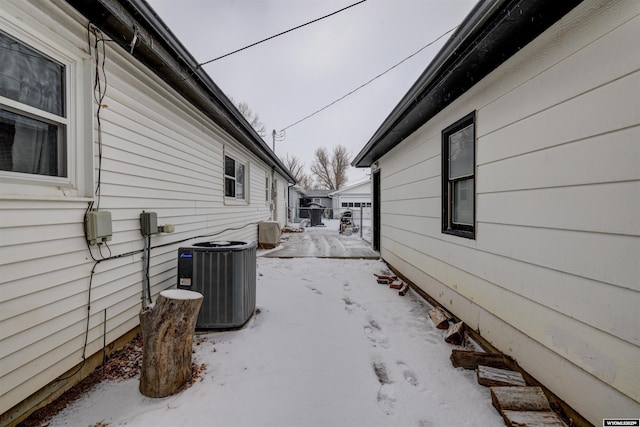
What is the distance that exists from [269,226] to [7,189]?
6.53m

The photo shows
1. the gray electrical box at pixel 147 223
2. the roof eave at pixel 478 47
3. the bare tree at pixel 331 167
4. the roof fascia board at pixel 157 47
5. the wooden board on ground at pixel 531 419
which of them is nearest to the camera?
the wooden board on ground at pixel 531 419

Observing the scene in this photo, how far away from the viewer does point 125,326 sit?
2.54 m

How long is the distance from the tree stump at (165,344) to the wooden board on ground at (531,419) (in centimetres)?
211

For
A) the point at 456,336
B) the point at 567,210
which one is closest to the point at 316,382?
the point at 456,336

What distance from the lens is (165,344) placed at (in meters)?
1.83

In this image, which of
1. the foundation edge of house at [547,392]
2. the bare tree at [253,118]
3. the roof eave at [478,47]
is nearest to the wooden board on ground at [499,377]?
the foundation edge of house at [547,392]

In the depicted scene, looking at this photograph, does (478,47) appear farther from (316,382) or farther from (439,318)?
(316,382)

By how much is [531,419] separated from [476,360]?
622mm

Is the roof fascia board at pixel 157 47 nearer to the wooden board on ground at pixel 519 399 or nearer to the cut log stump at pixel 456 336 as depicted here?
the wooden board on ground at pixel 519 399

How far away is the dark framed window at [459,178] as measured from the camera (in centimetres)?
294

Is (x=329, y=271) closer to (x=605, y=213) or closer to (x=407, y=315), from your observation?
(x=407, y=315)

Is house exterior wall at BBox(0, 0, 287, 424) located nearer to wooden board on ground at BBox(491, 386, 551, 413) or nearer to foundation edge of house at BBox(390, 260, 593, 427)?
wooden board on ground at BBox(491, 386, 551, 413)

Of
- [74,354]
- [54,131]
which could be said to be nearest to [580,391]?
[74,354]

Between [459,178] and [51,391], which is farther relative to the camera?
[459,178]
